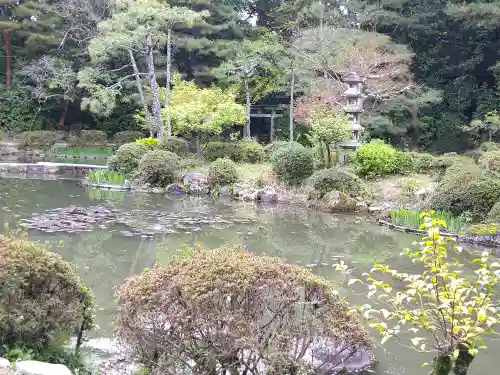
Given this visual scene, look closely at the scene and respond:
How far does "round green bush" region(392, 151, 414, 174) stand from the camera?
52.2 ft

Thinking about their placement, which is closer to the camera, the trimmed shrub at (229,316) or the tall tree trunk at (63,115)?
the trimmed shrub at (229,316)

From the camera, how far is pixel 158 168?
16.4 m

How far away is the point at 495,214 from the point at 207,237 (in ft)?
19.0

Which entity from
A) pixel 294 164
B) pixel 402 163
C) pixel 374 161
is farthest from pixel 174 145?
pixel 402 163

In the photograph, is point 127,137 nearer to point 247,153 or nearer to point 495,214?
point 247,153

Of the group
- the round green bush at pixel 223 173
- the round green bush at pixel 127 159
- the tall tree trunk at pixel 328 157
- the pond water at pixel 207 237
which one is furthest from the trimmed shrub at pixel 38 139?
the tall tree trunk at pixel 328 157

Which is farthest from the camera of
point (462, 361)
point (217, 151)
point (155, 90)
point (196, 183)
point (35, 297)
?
point (155, 90)

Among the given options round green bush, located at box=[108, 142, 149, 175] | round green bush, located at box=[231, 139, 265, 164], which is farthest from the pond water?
round green bush, located at box=[231, 139, 265, 164]

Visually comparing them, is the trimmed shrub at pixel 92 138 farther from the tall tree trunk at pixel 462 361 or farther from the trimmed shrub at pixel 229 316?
the tall tree trunk at pixel 462 361

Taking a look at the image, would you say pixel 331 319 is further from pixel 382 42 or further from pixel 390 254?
pixel 382 42

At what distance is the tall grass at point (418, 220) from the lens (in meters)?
11.1

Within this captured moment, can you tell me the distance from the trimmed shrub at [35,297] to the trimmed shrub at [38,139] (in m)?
21.3

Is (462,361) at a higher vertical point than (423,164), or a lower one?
lower

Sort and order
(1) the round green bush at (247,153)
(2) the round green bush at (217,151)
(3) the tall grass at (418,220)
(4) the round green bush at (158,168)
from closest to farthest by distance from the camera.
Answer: (3) the tall grass at (418,220)
(4) the round green bush at (158,168)
(2) the round green bush at (217,151)
(1) the round green bush at (247,153)
